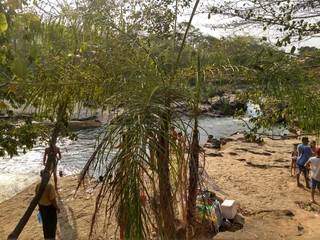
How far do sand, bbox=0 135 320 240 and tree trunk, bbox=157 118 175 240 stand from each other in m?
3.88

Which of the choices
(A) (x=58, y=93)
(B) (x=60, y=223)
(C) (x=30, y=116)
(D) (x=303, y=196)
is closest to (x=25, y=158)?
(B) (x=60, y=223)

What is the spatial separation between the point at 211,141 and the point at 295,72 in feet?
49.3

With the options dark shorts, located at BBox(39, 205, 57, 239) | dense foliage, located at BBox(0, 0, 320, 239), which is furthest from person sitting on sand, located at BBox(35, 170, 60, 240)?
dense foliage, located at BBox(0, 0, 320, 239)

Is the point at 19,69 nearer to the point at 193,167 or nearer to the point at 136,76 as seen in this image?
the point at 136,76

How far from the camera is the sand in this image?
27.2 ft

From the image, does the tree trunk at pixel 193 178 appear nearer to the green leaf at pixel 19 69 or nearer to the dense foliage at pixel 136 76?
the dense foliage at pixel 136 76

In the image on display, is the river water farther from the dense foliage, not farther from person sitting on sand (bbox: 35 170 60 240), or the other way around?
the dense foliage

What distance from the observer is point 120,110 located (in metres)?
4.02

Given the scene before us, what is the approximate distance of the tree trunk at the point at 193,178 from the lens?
157 inches

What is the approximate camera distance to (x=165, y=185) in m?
3.67

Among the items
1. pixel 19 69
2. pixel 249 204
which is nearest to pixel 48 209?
pixel 19 69

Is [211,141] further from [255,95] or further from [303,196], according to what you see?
[255,95]

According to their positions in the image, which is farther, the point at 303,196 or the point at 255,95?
the point at 303,196

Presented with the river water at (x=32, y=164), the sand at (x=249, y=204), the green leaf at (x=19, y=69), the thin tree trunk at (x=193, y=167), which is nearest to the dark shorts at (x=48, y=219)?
the sand at (x=249, y=204)
